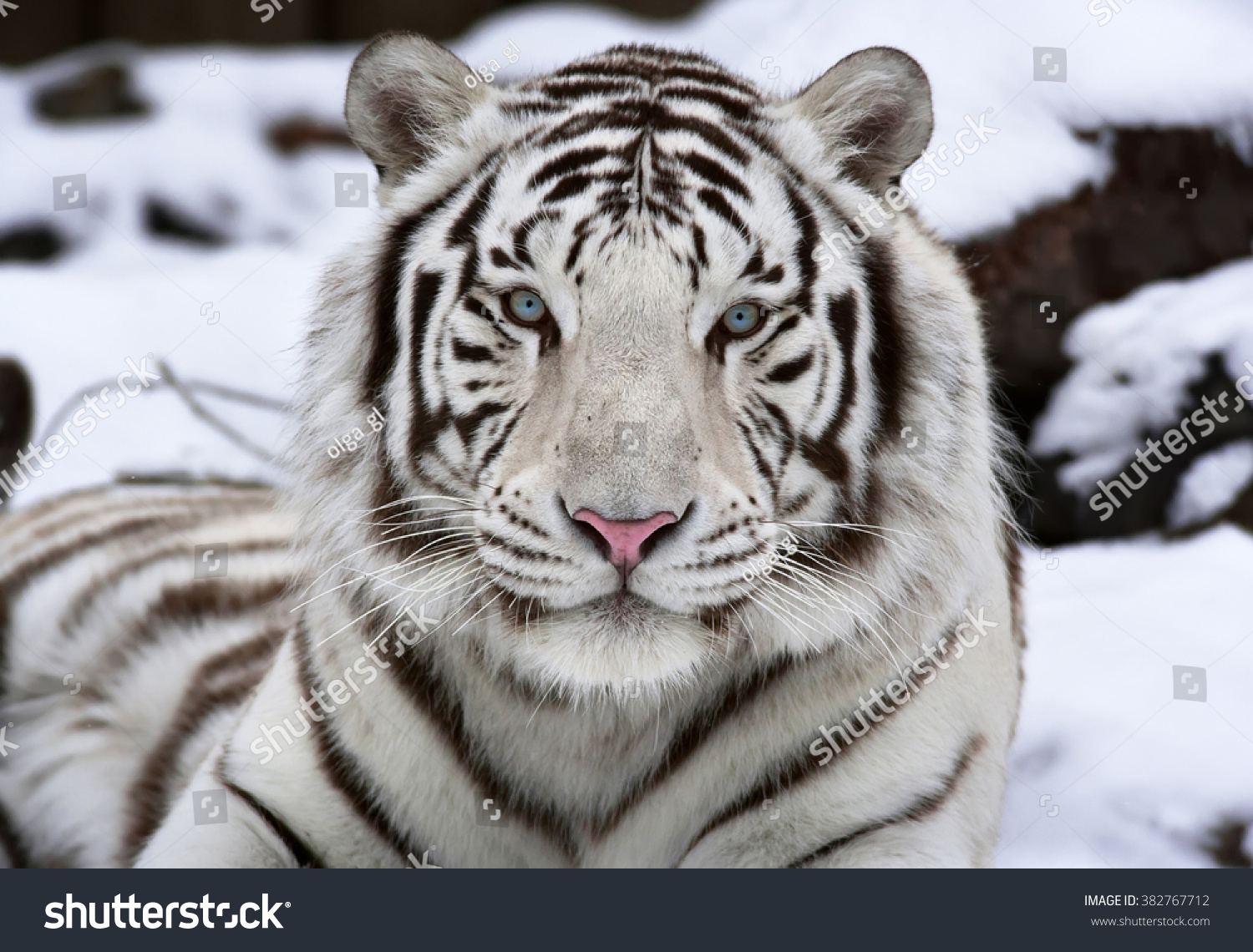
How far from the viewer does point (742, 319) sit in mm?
1333

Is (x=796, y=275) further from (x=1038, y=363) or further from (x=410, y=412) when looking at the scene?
(x=1038, y=363)

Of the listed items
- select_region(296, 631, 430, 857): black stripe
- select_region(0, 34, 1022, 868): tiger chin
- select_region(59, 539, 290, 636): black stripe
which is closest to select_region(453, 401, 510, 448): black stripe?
select_region(0, 34, 1022, 868): tiger chin

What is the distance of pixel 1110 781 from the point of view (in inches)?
79.0

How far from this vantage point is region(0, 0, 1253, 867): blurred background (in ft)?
8.26

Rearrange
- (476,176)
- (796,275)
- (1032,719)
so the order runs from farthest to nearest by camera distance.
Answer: (1032,719) < (476,176) < (796,275)

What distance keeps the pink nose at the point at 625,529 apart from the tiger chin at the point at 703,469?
0.07 meters

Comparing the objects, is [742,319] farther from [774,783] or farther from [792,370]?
[774,783]

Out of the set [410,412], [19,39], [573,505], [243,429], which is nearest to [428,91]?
[410,412]

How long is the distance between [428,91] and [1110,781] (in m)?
1.44

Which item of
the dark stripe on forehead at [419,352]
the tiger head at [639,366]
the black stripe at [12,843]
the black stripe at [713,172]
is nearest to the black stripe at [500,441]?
the tiger head at [639,366]

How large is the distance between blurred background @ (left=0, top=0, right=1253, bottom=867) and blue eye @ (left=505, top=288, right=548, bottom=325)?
101cm

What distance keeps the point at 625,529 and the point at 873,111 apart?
0.62 metres

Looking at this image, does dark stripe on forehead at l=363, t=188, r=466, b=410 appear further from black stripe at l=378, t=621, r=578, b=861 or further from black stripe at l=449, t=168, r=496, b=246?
black stripe at l=378, t=621, r=578, b=861

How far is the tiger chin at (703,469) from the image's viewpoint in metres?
1.30
